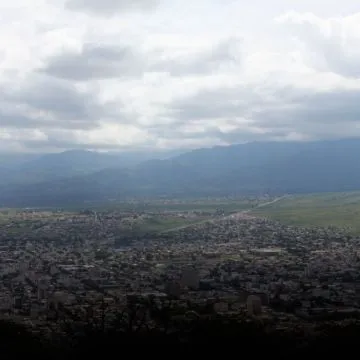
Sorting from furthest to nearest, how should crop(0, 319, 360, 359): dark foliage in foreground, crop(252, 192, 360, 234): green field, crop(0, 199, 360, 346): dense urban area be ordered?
crop(252, 192, 360, 234): green field, crop(0, 199, 360, 346): dense urban area, crop(0, 319, 360, 359): dark foliage in foreground

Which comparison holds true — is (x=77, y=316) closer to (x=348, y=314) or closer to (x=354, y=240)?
(x=348, y=314)

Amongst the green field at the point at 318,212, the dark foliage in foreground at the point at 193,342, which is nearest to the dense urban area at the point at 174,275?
the dark foliage in foreground at the point at 193,342

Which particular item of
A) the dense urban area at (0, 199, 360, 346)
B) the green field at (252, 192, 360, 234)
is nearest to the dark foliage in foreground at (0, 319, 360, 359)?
the dense urban area at (0, 199, 360, 346)

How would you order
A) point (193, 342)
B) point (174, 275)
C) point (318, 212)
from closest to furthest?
point (193, 342)
point (174, 275)
point (318, 212)

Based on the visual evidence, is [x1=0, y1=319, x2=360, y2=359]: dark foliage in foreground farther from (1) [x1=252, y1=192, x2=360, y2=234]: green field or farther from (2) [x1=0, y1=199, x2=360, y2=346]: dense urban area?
(1) [x1=252, y1=192, x2=360, y2=234]: green field

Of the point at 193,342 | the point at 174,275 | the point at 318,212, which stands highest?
the point at 193,342

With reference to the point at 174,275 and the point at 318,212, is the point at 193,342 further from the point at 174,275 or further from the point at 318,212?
the point at 318,212

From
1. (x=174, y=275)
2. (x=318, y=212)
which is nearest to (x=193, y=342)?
(x=174, y=275)
